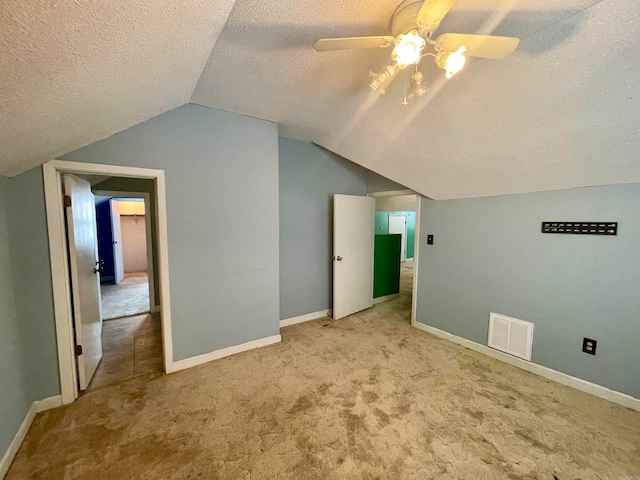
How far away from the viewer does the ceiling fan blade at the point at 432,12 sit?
0.92 m

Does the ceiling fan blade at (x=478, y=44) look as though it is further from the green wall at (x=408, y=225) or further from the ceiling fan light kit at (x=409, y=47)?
the green wall at (x=408, y=225)

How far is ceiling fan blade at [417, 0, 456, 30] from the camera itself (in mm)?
917

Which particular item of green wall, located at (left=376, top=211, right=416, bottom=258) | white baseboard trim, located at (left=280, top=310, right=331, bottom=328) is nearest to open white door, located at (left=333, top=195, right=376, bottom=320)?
white baseboard trim, located at (left=280, top=310, right=331, bottom=328)

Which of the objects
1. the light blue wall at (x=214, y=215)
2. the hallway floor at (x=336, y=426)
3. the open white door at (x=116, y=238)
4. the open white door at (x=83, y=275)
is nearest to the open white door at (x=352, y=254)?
the light blue wall at (x=214, y=215)

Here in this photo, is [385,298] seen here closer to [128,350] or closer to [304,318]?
[304,318]

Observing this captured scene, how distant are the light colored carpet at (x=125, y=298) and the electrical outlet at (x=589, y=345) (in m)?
5.34

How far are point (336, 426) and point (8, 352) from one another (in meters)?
2.10

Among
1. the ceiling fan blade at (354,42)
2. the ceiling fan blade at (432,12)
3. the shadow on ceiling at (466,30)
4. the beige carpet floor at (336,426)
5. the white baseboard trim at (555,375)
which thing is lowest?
the beige carpet floor at (336,426)

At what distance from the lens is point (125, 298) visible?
15.3ft

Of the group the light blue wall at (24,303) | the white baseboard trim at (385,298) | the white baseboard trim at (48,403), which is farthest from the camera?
the white baseboard trim at (385,298)

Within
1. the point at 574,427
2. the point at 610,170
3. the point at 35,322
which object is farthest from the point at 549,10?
the point at 35,322

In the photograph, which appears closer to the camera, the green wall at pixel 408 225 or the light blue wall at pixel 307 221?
the light blue wall at pixel 307 221

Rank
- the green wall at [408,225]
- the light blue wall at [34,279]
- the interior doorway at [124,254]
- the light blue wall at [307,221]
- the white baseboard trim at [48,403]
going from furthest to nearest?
the green wall at [408,225] < the interior doorway at [124,254] < the light blue wall at [307,221] < the white baseboard trim at [48,403] < the light blue wall at [34,279]

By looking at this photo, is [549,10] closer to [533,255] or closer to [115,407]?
[533,255]
